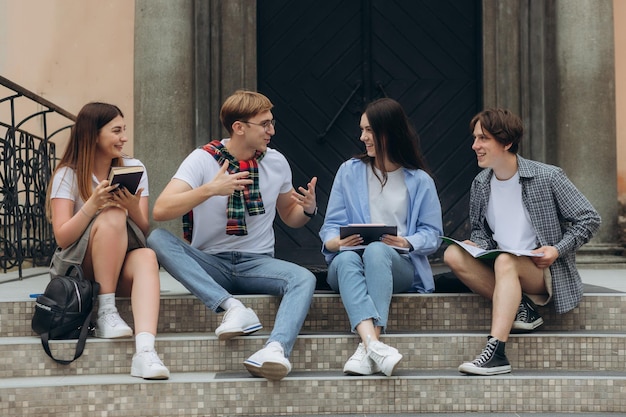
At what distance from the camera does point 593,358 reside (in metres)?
4.49

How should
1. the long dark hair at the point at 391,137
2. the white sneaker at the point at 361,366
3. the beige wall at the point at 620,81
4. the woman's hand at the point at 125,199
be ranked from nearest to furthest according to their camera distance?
the white sneaker at the point at 361,366 < the woman's hand at the point at 125,199 < the long dark hair at the point at 391,137 < the beige wall at the point at 620,81

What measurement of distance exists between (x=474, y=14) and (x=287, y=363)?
5.08 metres

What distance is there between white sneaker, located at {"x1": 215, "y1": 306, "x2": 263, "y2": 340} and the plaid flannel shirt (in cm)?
123

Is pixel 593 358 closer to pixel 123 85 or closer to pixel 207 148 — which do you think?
pixel 207 148

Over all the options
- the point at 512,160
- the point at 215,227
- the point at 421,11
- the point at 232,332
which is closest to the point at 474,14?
the point at 421,11

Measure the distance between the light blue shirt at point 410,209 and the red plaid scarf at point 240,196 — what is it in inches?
14.9

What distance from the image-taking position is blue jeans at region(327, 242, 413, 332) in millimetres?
4336

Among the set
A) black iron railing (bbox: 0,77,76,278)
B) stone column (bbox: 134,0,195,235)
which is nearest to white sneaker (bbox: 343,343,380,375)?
black iron railing (bbox: 0,77,76,278)

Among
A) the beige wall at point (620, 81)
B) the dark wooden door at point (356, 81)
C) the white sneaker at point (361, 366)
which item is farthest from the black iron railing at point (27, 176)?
the beige wall at point (620, 81)

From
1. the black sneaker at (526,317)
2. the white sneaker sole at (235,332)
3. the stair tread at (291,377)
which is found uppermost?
the black sneaker at (526,317)

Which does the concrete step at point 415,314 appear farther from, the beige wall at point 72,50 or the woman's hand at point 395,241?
the beige wall at point 72,50

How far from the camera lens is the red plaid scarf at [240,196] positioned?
189 inches

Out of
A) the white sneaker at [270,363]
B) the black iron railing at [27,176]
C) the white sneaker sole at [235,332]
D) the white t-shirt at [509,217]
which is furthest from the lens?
the black iron railing at [27,176]

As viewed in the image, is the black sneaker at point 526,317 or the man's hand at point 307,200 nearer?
the black sneaker at point 526,317
